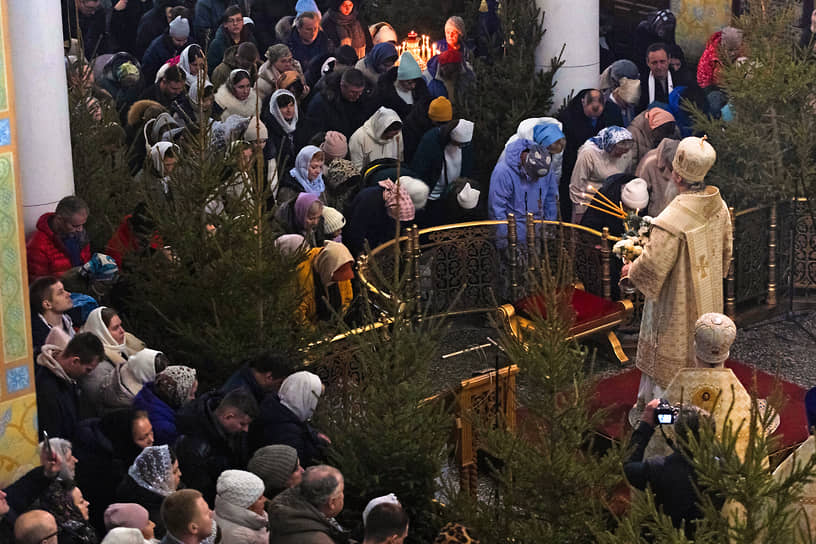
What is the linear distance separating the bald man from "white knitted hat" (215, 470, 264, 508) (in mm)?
780

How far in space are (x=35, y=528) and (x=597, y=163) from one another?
684 cm

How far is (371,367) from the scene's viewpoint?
21.5 feet

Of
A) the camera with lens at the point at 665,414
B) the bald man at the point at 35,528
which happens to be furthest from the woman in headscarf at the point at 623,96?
the bald man at the point at 35,528

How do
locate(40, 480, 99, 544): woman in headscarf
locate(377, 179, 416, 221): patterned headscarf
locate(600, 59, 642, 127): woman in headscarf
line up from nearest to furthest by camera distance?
locate(40, 480, 99, 544): woman in headscarf
locate(377, 179, 416, 221): patterned headscarf
locate(600, 59, 642, 127): woman in headscarf

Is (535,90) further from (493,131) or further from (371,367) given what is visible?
(371,367)

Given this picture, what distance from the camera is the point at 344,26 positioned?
15.6 metres

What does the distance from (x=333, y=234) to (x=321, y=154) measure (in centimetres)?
94

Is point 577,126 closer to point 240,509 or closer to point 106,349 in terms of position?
point 106,349

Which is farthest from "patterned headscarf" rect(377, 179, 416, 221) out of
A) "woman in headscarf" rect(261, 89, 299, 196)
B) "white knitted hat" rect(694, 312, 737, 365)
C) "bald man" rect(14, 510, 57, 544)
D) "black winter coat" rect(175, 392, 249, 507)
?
"bald man" rect(14, 510, 57, 544)

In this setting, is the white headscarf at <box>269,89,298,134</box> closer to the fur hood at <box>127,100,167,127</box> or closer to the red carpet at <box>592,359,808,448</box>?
the fur hood at <box>127,100,167,127</box>

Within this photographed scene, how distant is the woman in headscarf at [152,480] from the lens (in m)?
6.03

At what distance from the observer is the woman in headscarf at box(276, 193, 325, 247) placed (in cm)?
923

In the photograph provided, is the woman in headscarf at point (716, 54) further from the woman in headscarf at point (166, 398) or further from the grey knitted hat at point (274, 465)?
the grey knitted hat at point (274, 465)

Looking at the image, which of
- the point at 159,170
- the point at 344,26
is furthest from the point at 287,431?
the point at 344,26
